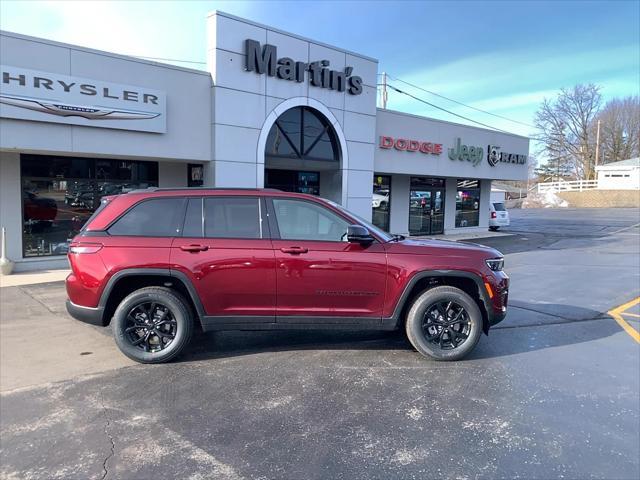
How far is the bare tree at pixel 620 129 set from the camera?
213ft

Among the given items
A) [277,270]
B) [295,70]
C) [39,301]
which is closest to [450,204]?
[295,70]

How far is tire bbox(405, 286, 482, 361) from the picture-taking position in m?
5.13

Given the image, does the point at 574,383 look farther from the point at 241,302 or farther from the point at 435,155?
the point at 435,155

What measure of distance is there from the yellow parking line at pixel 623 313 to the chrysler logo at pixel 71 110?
10.5m

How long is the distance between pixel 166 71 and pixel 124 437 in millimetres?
10240

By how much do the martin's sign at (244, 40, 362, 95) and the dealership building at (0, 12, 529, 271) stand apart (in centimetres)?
3

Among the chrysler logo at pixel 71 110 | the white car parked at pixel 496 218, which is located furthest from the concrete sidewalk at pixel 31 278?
the white car parked at pixel 496 218

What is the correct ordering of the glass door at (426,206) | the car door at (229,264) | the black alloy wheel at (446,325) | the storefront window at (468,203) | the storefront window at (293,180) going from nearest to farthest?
1. the car door at (229,264)
2. the black alloy wheel at (446,325)
3. the storefront window at (293,180)
4. the glass door at (426,206)
5. the storefront window at (468,203)

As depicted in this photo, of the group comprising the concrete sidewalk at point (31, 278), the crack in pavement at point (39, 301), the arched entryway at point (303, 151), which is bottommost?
the crack in pavement at point (39, 301)

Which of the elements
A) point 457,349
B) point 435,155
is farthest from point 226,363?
point 435,155

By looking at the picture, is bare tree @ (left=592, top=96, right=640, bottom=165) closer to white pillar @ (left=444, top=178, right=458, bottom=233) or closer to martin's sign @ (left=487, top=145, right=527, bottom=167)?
martin's sign @ (left=487, top=145, right=527, bottom=167)

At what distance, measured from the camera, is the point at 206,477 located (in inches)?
120

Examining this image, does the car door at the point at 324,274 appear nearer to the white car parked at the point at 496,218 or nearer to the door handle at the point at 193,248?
the door handle at the point at 193,248

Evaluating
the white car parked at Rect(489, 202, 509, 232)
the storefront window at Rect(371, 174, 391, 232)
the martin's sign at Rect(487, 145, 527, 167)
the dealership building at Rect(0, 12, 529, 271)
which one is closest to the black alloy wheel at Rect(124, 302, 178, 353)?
the dealership building at Rect(0, 12, 529, 271)
